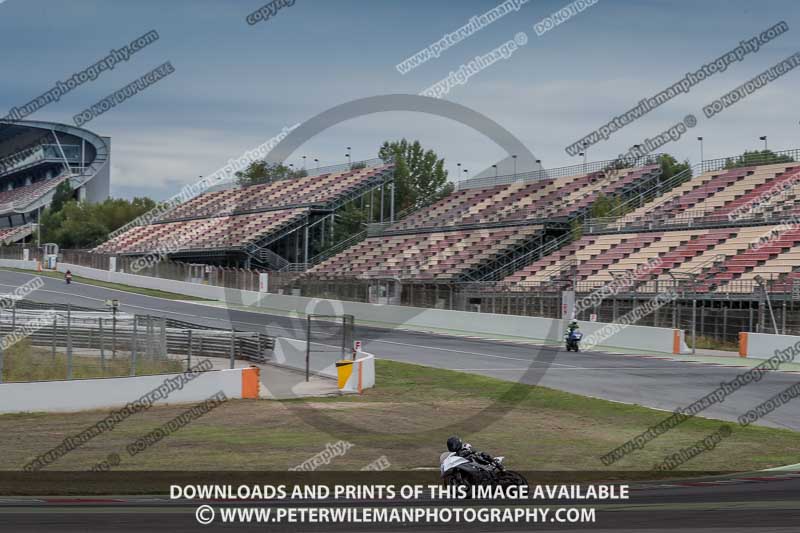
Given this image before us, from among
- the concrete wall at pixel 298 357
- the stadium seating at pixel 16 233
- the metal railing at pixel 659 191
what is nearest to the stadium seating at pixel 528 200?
the metal railing at pixel 659 191

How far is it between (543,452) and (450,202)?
57.2 metres

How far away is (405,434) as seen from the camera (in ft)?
70.1

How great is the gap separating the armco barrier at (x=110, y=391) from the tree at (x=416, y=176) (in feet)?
214

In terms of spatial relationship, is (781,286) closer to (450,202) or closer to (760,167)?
(760,167)

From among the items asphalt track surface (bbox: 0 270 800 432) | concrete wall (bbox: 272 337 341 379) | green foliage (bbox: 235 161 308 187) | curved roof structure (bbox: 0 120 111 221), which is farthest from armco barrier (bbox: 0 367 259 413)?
curved roof structure (bbox: 0 120 111 221)

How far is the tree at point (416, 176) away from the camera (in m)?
93.7

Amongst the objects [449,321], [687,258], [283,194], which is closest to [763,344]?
[687,258]

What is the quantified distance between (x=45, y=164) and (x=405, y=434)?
119520 millimetres

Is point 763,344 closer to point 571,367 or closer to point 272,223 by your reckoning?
point 571,367

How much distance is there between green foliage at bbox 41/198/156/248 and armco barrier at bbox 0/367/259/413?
281 ft

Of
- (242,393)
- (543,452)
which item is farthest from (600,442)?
(242,393)

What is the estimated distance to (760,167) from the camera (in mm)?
54969

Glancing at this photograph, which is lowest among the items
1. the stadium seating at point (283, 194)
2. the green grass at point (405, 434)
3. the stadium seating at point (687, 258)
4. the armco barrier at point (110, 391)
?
the green grass at point (405, 434)

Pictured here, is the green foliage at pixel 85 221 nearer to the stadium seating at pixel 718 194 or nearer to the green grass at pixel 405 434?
the stadium seating at pixel 718 194
